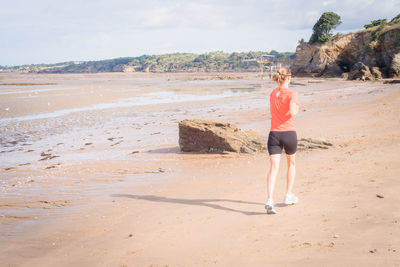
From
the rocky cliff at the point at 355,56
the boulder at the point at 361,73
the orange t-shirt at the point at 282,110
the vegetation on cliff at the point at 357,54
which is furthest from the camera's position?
the vegetation on cliff at the point at 357,54

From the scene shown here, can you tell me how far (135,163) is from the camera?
8609 mm

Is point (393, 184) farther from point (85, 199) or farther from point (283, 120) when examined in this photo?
Result: point (85, 199)

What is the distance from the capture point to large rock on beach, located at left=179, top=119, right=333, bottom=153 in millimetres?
8773

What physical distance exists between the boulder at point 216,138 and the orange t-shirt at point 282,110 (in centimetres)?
397

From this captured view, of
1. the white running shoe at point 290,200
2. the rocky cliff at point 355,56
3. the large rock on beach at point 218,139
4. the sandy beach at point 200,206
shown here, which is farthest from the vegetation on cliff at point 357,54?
the white running shoe at point 290,200

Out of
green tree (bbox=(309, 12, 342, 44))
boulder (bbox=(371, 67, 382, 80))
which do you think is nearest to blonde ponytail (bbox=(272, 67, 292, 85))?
boulder (bbox=(371, 67, 382, 80))

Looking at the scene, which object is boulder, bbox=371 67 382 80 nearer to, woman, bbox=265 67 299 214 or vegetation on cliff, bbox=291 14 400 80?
vegetation on cliff, bbox=291 14 400 80

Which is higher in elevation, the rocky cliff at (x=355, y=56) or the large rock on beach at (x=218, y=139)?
the rocky cliff at (x=355, y=56)

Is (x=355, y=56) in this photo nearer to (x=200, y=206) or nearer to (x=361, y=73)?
(x=361, y=73)

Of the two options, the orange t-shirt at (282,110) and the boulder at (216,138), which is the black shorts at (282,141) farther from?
the boulder at (216,138)

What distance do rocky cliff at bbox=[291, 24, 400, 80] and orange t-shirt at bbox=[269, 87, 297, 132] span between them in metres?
33.1

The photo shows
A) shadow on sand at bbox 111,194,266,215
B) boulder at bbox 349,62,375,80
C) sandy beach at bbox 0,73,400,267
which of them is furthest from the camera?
boulder at bbox 349,62,375,80

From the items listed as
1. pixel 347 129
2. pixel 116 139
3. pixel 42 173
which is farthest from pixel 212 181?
pixel 116 139

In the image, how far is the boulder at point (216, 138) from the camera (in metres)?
8.79
